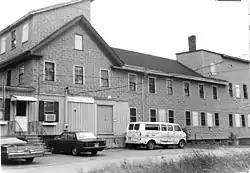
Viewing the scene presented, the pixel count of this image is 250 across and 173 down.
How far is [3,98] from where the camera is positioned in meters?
19.5

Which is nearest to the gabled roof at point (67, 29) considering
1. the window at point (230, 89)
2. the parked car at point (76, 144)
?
the parked car at point (76, 144)

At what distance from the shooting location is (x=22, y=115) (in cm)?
2050

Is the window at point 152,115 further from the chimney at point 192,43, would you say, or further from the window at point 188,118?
the chimney at point 192,43

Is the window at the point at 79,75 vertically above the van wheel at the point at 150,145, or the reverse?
the window at the point at 79,75

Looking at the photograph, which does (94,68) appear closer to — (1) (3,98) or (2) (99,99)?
(2) (99,99)

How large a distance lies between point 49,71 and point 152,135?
8.37 m

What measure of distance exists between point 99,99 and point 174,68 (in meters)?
12.0

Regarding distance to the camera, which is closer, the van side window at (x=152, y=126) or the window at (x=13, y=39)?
the van side window at (x=152, y=126)

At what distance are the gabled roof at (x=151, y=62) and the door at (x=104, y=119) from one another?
17.2 ft

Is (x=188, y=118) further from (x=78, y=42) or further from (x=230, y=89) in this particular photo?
(x=78, y=42)

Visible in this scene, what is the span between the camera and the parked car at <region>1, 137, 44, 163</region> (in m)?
14.0

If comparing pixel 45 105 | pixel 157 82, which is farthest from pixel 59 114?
pixel 157 82

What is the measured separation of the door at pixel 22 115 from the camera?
20234 mm

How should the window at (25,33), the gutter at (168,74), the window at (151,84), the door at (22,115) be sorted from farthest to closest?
the window at (151,84)
the gutter at (168,74)
the window at (25,33)
the door at (22,115)
